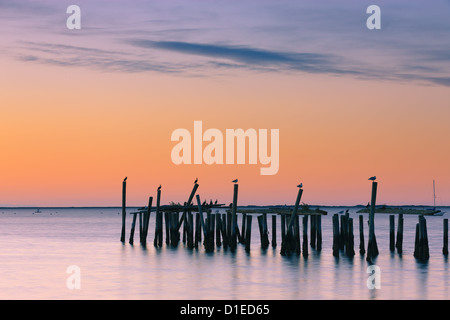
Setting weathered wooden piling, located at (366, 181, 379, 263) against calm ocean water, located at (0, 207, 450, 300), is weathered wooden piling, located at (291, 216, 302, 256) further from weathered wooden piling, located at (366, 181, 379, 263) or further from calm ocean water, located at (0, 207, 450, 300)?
weathered wooden piling, located at (366, 181, 379, 263)

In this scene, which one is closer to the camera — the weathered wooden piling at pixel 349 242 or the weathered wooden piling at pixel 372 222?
the weathered wooden piling at pixel 372 222

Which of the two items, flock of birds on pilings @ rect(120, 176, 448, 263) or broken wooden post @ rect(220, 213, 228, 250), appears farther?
→ broken wooden post @ rect(220, 213, 228, 250)

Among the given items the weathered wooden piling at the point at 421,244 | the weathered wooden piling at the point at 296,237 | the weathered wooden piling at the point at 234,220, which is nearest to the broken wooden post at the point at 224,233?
the weathered wooden piling at the point at 234,220

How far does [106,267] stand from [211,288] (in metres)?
8.10

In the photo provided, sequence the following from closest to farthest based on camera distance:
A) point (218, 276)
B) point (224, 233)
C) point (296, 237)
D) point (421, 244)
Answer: point (218, 276), point (421, 244), point (296, 237), point (224, 233)

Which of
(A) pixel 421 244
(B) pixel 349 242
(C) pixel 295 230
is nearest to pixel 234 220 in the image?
(C) pixel 295 230

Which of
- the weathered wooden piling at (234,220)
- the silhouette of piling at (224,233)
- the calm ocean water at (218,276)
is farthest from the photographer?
the silhouette of piling at (224,233)

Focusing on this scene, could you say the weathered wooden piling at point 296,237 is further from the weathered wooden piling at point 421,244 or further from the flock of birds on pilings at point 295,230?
the weathered wooden piling at point 421,244

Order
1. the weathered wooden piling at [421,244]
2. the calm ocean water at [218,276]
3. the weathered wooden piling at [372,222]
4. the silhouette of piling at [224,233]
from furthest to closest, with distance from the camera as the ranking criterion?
1. the silhouette of piling at [224,233]
2. the weathered wooden piling at [421,244]
3. the weathered wooden piling at [372,222]
4. the calm ocean water at [218,276]

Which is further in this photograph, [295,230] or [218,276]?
[295,230]

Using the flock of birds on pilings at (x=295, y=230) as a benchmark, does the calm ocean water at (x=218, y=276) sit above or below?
below

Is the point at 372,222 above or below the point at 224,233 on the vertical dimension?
above

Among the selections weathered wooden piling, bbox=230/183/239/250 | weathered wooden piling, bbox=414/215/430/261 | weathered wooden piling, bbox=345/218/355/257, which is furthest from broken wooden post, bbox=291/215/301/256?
weathered wooden piling, bbox=414/215/430/261

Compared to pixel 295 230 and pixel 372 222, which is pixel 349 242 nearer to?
pixel 295 230
